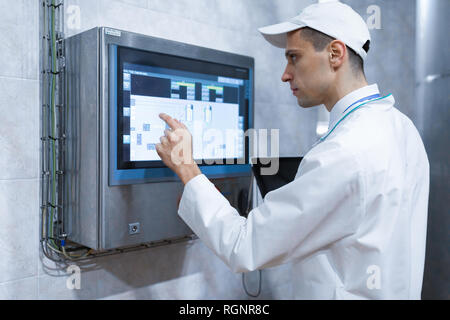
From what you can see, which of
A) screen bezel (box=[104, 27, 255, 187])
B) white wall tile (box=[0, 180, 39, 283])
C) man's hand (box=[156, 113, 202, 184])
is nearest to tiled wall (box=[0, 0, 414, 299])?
white wall tile (box=[0, 180, 39, 283])

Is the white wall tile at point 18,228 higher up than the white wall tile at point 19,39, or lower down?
lower down

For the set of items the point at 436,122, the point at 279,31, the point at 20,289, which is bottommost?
the point at 20,289

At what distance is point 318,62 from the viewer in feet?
3.55

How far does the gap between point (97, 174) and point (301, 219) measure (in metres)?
0.59

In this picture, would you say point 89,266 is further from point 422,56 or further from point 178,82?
point 422,56

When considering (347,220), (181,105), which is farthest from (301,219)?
(181,105)

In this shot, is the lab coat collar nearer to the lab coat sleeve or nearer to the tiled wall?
the lab coat sleeve

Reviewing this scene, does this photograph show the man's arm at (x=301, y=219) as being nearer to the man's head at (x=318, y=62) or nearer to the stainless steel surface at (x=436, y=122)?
the man's head at (x=318, y=62)

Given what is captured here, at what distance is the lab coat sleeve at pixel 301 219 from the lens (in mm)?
901

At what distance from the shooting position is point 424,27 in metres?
1.49

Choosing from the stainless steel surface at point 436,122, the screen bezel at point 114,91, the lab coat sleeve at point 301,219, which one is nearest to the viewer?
the lab coat sleeve at point 301,219

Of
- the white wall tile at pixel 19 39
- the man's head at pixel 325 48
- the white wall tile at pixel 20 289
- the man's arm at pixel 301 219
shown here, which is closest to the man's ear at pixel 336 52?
the man's head at pixel 325 48

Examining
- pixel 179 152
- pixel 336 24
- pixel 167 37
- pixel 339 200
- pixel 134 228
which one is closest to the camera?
pixel 339 200

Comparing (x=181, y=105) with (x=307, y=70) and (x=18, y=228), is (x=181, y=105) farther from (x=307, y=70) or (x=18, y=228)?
(x=18, y=228)
